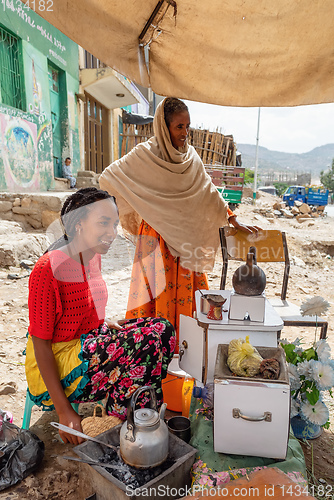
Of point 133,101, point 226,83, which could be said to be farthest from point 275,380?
point 133,101

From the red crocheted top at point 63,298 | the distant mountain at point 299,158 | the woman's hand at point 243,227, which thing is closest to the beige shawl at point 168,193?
the woman's hand at point 243,227

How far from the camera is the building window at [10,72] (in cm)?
659

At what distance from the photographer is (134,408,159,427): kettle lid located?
135 cm

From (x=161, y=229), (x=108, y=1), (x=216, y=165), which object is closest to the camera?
(x=108, y=1)

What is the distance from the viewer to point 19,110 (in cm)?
695

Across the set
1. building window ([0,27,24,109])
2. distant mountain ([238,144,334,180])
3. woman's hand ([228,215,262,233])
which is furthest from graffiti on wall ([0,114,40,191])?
distant mountain ([238,144,334,180])

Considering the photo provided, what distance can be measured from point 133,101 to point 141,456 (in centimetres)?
1316

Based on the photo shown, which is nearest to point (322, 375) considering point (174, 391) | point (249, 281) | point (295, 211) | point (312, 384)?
point (312, 384)

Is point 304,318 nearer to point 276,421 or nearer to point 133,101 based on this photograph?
point 276,421

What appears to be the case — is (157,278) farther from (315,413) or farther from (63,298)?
(315,413)

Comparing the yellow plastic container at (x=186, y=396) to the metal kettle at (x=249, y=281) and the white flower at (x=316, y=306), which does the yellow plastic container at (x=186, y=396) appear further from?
the white flower at (x=316, y=306)

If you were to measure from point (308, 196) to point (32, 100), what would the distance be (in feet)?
43.6

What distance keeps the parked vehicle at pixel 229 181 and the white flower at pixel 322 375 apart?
8336mm

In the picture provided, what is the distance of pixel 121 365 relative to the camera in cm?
181
